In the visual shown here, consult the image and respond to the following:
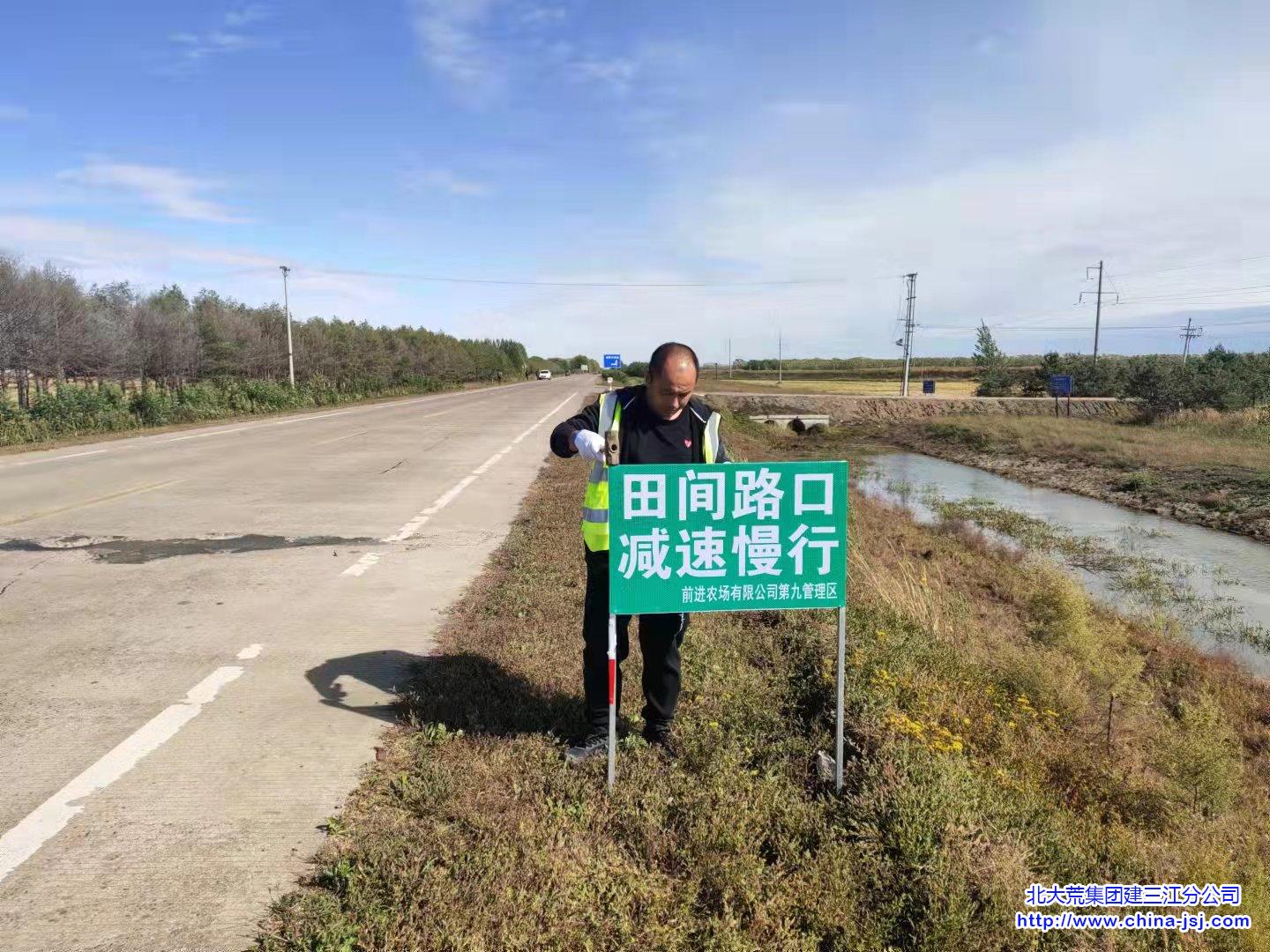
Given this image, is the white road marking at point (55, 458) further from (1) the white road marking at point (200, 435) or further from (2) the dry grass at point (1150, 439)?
(2) the dry grass at point (1150, 439)

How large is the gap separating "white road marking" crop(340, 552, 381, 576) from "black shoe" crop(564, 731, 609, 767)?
4141 mm

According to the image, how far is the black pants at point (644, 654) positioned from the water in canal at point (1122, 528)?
326 inches

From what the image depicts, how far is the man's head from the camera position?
11.4ft

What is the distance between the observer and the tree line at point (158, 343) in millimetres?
24820

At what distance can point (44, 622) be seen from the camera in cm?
580

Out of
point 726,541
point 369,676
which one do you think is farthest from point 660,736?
point 369,676

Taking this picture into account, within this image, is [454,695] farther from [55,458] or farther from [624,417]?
[55,458]

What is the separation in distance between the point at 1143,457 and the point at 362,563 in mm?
26886

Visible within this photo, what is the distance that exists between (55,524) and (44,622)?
412cm

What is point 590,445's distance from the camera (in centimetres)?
355

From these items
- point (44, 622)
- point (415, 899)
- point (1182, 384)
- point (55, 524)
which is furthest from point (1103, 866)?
point (1182, 384)

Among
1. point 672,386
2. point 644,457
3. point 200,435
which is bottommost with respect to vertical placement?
point 200,435

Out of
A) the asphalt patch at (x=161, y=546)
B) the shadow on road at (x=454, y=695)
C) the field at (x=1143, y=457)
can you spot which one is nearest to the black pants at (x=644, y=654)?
the shadow on road at (x=454, y=695)

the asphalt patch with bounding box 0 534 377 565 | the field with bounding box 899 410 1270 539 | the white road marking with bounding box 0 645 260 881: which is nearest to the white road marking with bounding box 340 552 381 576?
the asphalt patch with bounding box 0 534 377 565
